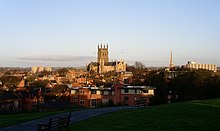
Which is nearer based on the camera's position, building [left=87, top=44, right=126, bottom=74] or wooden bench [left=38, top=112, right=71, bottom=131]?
wooden bench [left=38, top=112, right=71, bottom=131]

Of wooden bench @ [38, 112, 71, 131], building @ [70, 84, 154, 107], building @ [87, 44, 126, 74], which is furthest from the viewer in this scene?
building @ [87, 44, 126, 74]

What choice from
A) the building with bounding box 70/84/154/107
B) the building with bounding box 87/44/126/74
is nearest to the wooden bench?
the building with bounding box 70/84/154/107

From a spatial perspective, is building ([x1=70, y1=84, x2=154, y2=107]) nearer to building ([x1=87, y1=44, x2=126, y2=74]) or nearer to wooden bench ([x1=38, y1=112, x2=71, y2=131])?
wooden bench ([x1=38, y1=112, x2=71, y2=131])

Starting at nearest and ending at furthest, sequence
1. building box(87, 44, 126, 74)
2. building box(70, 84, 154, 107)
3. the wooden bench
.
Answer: the wooden bench
building box(70, 84, 154, 107)
building box(87, 44, 126, 74)

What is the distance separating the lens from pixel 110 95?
53438mm

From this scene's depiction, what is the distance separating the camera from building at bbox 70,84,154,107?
51406 mm

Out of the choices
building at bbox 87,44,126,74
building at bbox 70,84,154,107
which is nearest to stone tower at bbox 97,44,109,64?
building at bbox 87,44,126,74

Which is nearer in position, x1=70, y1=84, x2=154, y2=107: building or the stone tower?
x1=70, y1=84, x2=154, y2=107: building

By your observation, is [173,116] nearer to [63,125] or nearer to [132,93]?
[63,125]

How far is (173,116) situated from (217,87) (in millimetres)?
31532

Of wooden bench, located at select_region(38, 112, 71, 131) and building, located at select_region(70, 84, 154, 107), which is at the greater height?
wooden bench, located at select_region(38, 112, 71, 131)

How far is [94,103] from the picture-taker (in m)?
54.0

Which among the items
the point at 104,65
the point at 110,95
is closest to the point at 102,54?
the point at 104,65

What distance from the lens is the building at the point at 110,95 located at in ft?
169
